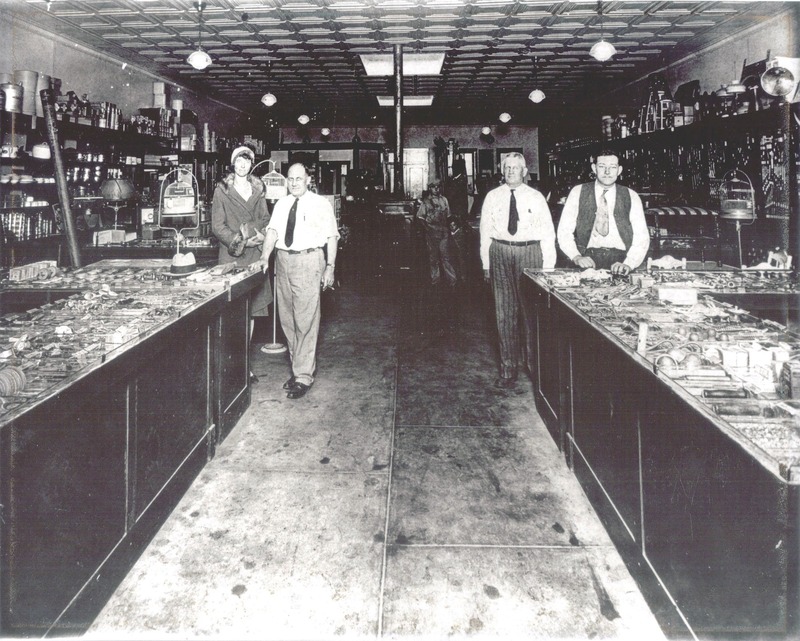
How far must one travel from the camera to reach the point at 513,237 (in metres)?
4.30

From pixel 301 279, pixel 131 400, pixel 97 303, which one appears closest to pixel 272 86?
pixel 301 279

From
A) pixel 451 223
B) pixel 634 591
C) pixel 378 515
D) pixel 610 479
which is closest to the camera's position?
pixel 634 591

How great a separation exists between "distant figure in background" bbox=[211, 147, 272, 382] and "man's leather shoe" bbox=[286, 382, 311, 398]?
19.5 inches

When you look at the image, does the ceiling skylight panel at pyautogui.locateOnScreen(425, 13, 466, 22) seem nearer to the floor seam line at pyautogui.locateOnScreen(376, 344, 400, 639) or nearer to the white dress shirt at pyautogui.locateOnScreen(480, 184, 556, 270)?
the white dress shirt at pyautogui.locateOnScreen(480, 184, 556, 270)

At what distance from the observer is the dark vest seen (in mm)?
4188

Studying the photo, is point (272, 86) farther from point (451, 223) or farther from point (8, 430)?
point (8, 430)

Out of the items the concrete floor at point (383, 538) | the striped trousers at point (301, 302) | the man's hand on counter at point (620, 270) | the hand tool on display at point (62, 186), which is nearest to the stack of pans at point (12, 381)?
the concrete floor at point (383, 538)

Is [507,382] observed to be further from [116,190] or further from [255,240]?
[116,190]

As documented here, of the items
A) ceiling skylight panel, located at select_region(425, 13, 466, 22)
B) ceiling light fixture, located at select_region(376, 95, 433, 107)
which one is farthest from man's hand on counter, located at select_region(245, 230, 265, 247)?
ceiling light fixture, located at select_region(376, 95, 433, 107)

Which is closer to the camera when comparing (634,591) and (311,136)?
(634,591)

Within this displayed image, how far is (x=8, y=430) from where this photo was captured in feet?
4.82

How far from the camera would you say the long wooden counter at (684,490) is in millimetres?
1310

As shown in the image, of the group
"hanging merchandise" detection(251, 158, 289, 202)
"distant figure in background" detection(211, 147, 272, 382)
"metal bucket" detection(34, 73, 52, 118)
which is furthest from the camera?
"hanging merchandise" detection(251, 158, 289, 202)

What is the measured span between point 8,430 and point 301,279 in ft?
9.24
